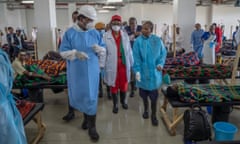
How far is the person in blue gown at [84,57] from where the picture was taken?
2.34m

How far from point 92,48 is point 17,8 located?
12985 millimetres

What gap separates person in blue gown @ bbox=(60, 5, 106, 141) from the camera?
2.34 m

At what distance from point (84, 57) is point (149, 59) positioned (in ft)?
2.82

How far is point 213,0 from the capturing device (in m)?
11.5

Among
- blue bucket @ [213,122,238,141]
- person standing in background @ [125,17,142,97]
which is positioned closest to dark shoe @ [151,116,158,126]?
blue bucket @ [213,122,238,141]

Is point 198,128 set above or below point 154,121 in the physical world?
above

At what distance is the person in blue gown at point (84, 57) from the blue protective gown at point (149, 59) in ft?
1.77

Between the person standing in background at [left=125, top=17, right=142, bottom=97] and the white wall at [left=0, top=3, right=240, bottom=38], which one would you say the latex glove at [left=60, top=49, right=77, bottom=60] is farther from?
the white wall at [left=0, top=3, right=240, bottom=38]

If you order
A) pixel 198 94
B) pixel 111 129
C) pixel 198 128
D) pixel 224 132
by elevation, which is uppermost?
pixel 198 94

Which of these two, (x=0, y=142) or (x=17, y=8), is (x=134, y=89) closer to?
(x=0, y=142)

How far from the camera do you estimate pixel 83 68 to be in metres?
2.39

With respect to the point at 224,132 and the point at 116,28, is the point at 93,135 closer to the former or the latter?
the point at 224,132

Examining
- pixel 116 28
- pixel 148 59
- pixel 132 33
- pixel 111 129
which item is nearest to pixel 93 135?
pixel 111 129

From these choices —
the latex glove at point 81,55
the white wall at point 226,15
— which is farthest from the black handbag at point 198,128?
the white wall at point 226,15
